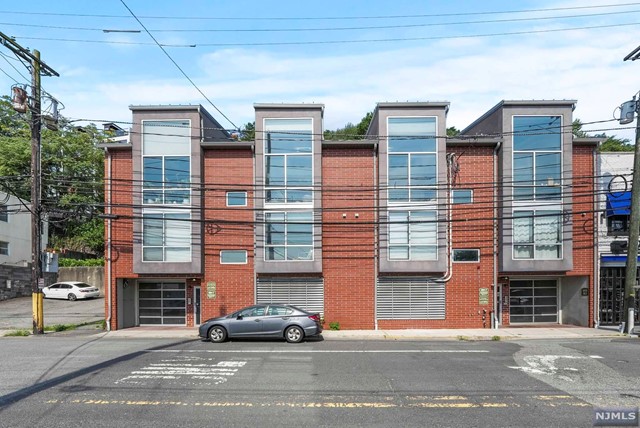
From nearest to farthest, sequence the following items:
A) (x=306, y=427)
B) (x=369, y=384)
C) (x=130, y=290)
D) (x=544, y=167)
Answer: (x=306, y=427) → (x=369, y=384) → (x=544, y=167) → (x=130, y=290)

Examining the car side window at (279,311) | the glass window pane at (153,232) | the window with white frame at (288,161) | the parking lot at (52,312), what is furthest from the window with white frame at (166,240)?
the parking lot at (52,312)

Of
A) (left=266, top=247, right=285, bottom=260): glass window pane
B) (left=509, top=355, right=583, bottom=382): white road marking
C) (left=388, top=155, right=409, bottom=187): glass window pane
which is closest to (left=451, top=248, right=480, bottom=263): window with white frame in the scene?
(left=388, top=155, right=409, bottom=187): glass window pane

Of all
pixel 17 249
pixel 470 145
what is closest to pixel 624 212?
pixel 470 145

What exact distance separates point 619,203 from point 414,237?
26.8ft

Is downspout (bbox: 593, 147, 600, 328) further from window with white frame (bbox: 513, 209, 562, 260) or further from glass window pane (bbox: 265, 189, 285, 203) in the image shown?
glass window pane (bbox: 265, 189, 285, 203)

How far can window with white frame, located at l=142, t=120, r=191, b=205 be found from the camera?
2052cm

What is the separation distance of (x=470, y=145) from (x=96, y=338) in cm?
1575

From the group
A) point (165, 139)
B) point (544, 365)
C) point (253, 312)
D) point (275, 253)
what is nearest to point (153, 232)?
point (165, 139)

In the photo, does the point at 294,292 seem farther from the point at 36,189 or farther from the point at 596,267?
the point at 596,267

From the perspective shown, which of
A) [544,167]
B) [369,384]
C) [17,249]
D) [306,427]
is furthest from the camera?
[17,249]

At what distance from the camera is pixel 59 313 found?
86.9 feet

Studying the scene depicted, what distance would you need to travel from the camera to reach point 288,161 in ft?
67.3

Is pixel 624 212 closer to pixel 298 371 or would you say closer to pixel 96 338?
pixel 298 371

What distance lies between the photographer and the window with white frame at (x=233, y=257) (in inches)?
819
